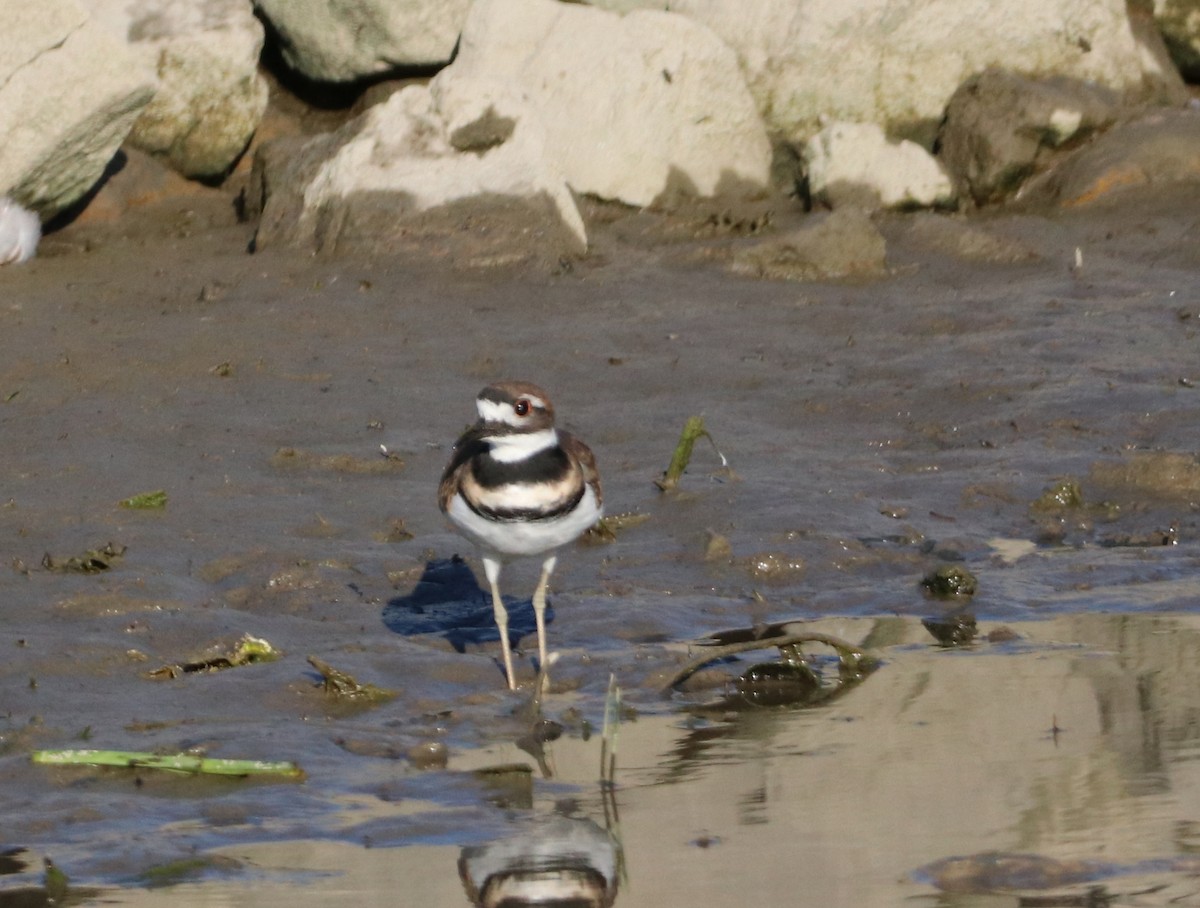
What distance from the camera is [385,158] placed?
10.8m

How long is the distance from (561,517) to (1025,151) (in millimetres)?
7259

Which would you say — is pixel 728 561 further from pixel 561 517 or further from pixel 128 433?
pixel 128 433

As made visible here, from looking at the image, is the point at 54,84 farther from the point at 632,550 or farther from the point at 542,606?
the point at 542,606

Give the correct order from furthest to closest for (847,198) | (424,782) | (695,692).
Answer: (847,198)
(695,692)
(424,782)

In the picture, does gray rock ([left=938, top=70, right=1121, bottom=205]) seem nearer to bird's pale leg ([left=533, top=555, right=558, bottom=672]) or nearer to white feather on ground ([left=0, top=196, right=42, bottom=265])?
white feather on ground ([left=0, top=196, right=42, bottom=265])

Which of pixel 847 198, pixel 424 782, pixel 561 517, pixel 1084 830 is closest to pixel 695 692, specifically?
pixel 561 517

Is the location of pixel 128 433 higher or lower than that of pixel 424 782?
lower

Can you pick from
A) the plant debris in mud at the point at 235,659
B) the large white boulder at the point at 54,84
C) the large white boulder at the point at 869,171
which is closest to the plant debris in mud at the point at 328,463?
the plant debris in mud at the point at 235,659

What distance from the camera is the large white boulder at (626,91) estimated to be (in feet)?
39.4

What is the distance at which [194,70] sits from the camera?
11984 mm

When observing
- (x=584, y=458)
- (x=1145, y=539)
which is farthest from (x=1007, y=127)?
(x=584, y=458)

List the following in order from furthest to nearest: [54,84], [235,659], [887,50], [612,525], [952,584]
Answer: [887,50]
[54,84]
[612,525]
[952,584]
[235,659]

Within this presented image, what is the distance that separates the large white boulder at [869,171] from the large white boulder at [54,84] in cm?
418

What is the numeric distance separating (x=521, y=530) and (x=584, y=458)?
546mm
